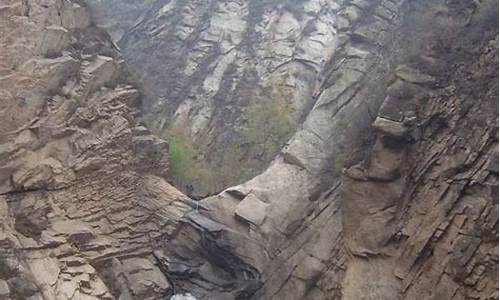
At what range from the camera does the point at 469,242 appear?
35.8 feet

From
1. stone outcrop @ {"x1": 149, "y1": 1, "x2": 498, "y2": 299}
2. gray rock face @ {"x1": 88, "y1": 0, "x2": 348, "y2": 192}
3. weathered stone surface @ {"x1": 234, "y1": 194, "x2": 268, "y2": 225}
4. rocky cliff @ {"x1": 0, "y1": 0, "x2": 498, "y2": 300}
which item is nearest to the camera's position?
stone outcrop @ {"x1": 149, "y1": 1, "x2": 498, "y2": 299}

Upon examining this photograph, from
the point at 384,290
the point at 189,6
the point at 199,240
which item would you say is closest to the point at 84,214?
the point at 199,240

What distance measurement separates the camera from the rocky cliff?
1182 centimetres

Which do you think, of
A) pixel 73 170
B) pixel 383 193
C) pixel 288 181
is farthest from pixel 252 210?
pixel 73 170

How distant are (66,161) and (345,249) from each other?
6975 millimetres

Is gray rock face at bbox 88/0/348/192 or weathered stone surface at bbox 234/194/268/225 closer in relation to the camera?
weathered stone surface at bbox 234/194/268/225

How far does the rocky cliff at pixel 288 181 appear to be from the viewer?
11820 millimetres

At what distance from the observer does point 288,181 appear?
15984 mm

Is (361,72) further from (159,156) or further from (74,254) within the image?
(74,254)

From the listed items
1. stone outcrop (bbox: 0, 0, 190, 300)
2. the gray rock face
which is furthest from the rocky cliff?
the gray rock face

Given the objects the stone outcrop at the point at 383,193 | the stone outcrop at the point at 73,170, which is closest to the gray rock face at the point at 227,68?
the stone outcrop at the point at 383,193

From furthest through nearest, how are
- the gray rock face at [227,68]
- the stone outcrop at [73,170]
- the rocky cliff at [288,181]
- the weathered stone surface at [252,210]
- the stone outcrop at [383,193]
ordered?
the gray rock face at [227,68] → the weathered stone surface at [252,210] → the stone outcrop at [73,170] → the rocky cliff at [288,181] → the stone outcrop at [383,193]

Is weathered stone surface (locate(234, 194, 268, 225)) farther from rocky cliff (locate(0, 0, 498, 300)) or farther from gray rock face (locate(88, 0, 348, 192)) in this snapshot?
gray rock face (locate(88, 0, 348, 192))

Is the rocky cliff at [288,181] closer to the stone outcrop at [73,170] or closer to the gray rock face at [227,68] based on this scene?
the stone outcrop at [73,170]
